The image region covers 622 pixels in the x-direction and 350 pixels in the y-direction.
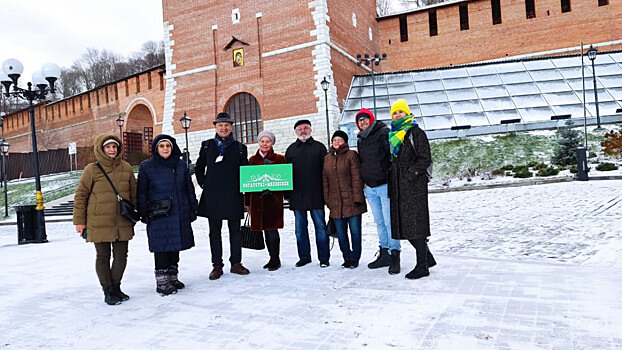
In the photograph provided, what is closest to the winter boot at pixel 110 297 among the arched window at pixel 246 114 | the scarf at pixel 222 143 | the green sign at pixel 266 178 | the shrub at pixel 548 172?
the green sign at pixel 266 178

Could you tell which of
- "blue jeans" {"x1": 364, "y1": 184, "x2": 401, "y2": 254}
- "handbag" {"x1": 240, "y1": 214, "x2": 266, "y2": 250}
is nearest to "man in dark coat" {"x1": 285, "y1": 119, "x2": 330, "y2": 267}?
"handbag" {"x1": 240, "y1": 214, "x2": 266, "y2": 250}

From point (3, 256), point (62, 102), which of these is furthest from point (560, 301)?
point (62, 102)

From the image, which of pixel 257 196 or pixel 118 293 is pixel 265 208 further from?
pixel 118 293

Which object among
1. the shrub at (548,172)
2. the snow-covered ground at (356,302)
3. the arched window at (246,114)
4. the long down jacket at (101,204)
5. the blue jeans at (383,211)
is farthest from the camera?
the arched window at (246,114)

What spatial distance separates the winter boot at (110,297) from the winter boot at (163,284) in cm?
38

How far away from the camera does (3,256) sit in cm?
752

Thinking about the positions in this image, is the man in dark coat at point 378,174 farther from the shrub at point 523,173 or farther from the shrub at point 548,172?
the shrub at point 548,172

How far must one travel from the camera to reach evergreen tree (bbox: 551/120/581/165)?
49.0ft

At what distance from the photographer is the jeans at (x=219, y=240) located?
462cm

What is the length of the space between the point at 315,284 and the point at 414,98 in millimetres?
19137

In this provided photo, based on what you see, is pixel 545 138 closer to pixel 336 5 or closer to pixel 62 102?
pixel 336 5

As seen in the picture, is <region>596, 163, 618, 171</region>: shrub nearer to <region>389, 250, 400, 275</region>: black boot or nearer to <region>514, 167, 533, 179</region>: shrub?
<region>514, 167, 533, 179</region>: shrub

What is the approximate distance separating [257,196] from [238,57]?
1955cm

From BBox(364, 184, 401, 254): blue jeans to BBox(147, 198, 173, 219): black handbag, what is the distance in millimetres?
2009
